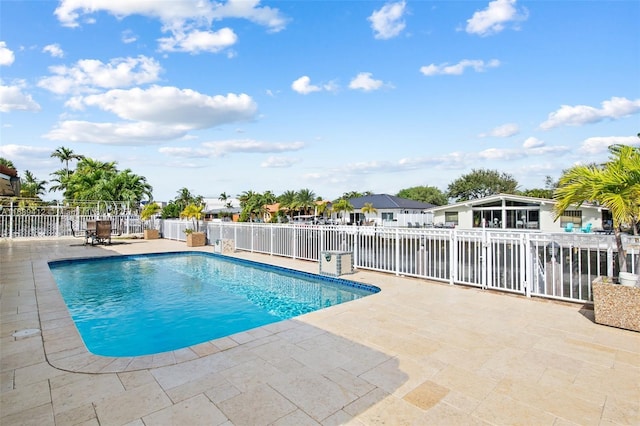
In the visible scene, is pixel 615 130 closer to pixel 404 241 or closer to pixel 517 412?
pixel 404 241

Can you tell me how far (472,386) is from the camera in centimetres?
278

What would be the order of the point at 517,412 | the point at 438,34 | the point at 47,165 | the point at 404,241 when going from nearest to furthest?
1. the point at 517,412
2. the point at 404,241
3. the point at 438,34
4. the point at 47,165

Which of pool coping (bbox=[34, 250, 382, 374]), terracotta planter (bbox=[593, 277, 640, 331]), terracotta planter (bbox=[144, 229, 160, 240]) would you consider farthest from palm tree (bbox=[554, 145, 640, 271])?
terracotta planter (bbox=[144, 229, 160, 240])

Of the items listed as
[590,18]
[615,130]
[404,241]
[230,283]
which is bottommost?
[230,283]

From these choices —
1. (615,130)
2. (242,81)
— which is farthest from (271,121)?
(615,130)

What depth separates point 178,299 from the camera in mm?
7027

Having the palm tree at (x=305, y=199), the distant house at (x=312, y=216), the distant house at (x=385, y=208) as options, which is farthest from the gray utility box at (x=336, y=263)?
the palm tree at (x=305, y=199)

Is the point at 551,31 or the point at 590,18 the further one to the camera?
the point at 551,31

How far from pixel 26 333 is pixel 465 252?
735cm

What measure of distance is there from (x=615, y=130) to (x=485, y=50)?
696cm

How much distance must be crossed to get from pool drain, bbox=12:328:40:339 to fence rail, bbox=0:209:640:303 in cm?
548

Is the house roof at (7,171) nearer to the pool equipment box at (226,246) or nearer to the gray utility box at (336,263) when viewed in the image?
the gray utility box at (336,263)

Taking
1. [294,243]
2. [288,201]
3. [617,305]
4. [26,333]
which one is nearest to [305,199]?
[288,201]

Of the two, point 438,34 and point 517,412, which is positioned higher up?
point 438,34
